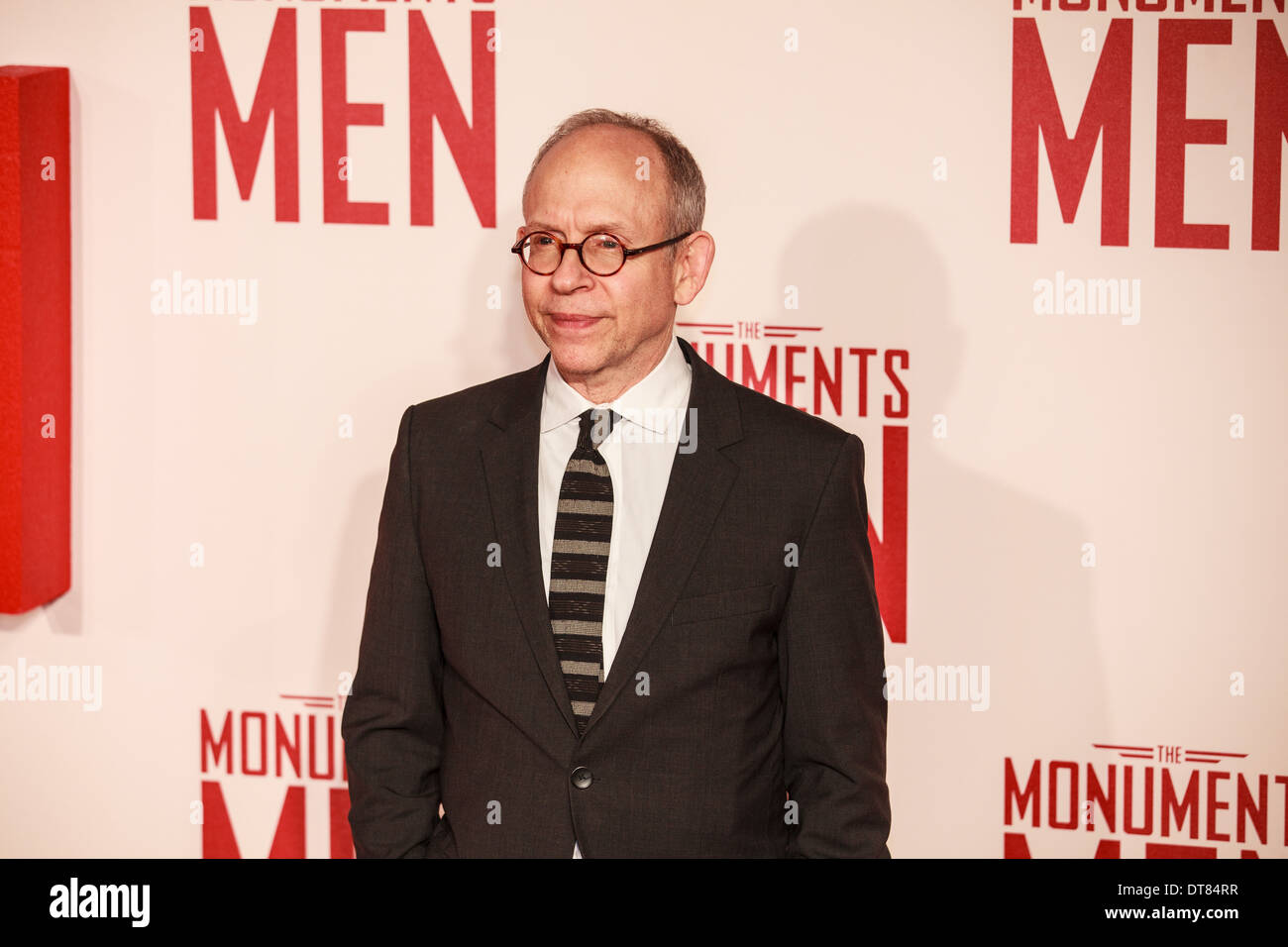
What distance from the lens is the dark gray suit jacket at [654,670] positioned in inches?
73.9

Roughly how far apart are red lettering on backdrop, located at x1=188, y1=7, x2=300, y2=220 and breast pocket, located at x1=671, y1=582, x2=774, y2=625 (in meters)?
1.52

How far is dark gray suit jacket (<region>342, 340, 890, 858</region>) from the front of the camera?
1.88m

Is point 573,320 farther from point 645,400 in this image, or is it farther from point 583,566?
point 583,566

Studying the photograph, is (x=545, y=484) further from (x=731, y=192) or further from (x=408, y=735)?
(x=731, y=192)

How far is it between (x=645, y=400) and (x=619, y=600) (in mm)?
315

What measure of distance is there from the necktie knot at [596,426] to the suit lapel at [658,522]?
2.9 inches

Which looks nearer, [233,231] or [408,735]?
[408,735]

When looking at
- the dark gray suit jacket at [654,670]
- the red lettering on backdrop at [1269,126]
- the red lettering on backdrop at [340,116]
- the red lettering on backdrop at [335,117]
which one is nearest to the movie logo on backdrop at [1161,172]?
the red lettering on backdrop at [1269,126]

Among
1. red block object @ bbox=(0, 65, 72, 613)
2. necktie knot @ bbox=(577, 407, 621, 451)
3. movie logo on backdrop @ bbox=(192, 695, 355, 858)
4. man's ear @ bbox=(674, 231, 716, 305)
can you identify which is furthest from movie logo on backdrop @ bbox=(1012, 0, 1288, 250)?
red block object @ bbox=(0, 65, 72, 613)

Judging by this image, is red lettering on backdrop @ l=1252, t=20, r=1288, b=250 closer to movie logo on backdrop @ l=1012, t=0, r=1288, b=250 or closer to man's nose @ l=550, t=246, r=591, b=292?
movie logo on backdrop @ l=1012, t=0, r=1288, b=250

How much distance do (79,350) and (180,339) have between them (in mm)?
253

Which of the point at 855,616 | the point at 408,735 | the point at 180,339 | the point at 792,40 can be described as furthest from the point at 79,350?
the point at 855,616

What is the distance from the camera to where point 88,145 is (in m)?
2.96
